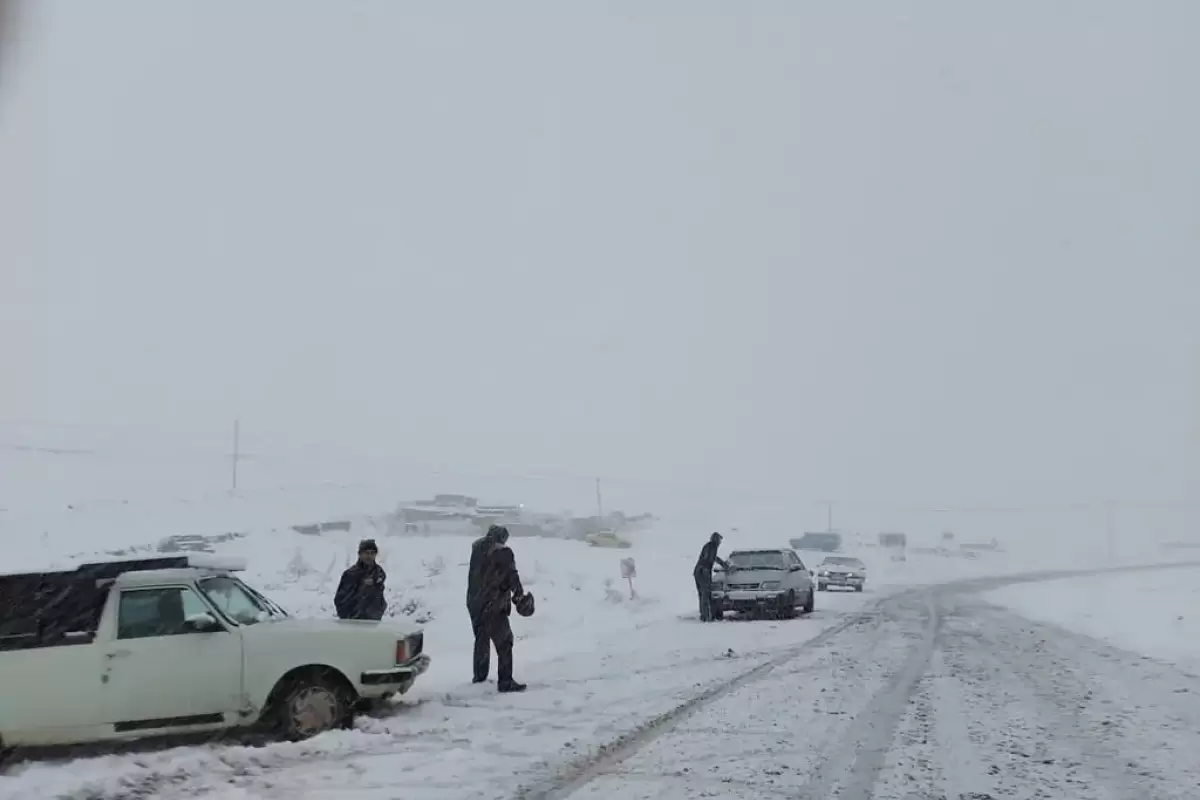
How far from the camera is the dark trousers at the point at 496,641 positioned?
39.8 feet

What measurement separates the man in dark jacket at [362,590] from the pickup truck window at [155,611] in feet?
9.74

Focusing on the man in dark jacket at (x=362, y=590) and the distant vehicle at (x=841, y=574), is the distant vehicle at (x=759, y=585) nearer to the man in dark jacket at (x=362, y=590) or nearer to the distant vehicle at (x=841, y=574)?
the man in dark jacket at (x=362, y=590)

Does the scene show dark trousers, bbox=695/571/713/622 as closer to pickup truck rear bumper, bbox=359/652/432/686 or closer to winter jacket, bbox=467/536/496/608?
winter jacket, bbox=467/536/496/608

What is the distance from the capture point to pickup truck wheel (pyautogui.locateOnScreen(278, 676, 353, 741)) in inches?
380

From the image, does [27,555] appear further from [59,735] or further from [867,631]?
[59,735]

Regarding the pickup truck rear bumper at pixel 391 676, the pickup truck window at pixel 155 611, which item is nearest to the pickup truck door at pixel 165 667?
the pickup truck window at pixel 155 611

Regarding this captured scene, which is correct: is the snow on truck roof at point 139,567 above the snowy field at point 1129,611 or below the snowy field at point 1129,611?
above

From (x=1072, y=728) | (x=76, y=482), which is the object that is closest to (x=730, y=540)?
(x=76, y=482)

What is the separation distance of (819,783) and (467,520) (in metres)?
56.2

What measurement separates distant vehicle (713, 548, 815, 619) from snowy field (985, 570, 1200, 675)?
5.33 meters

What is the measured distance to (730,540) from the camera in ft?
282

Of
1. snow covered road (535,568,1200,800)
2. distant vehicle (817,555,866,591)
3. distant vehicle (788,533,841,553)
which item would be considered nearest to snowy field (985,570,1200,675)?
snow covered road (535,568,1200,800)

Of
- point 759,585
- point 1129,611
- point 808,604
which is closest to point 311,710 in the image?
point 759,585

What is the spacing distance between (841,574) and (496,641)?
29.4 meters
